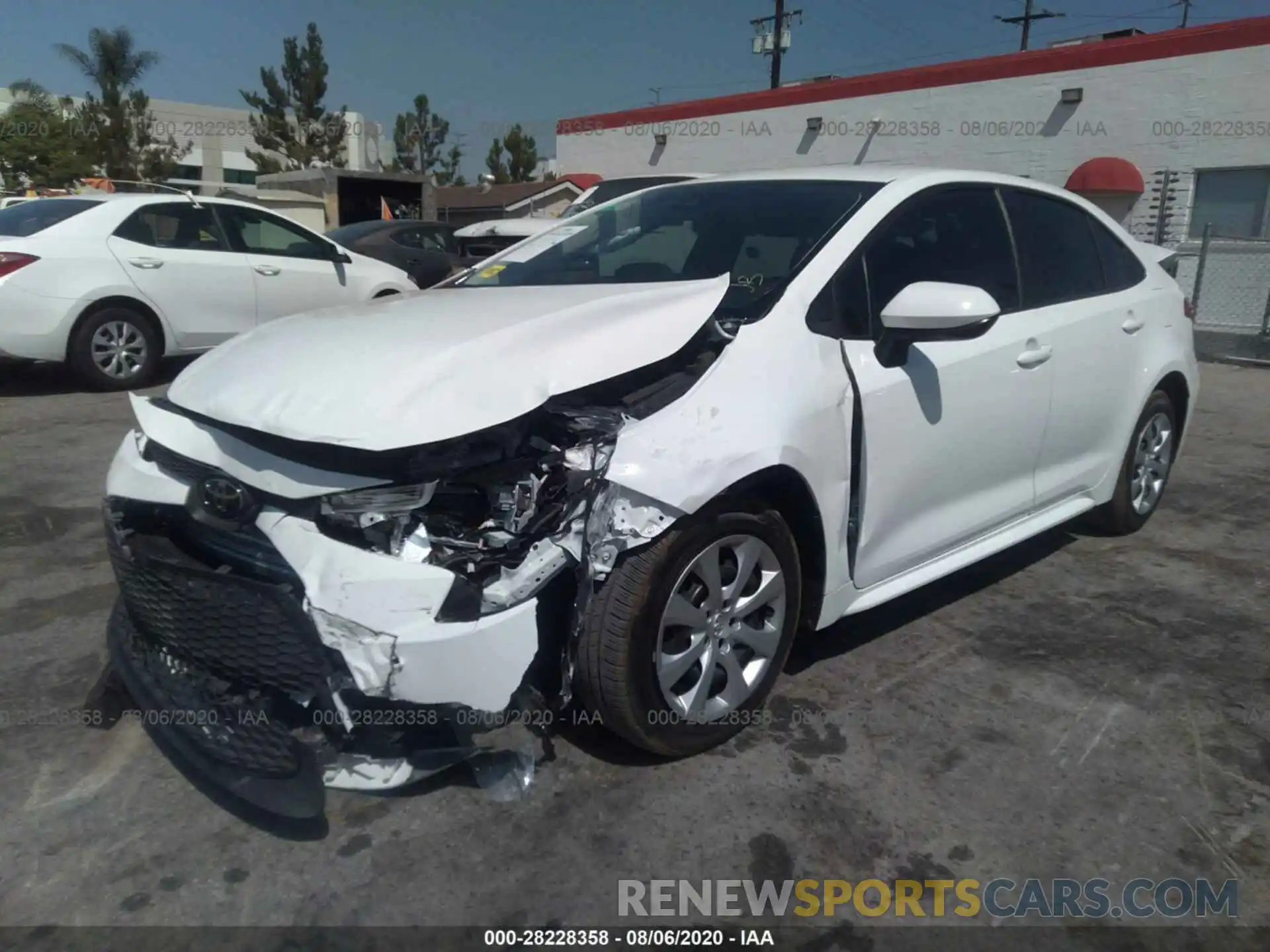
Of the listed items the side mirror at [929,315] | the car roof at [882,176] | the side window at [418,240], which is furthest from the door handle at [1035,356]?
the side window at [418,240]

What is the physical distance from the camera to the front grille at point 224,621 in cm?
235

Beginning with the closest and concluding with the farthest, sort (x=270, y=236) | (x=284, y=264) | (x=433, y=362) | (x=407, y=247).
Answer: (x=433, y=362), (x=284, y=264), (x=270, y=236), (x=407, y=247)

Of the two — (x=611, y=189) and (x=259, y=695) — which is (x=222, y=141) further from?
(x=259, y=695)

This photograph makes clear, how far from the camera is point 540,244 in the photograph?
4.05 m

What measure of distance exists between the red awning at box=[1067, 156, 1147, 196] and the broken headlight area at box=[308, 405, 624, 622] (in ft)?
53.8

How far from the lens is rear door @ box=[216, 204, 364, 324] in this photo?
8484mm

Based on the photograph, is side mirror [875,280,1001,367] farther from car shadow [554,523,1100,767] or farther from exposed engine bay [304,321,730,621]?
car shadow [554,523,1100,767]

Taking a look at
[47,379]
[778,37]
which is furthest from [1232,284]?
[778,37]

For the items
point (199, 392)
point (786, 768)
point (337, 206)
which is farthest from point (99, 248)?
point (337, 206)

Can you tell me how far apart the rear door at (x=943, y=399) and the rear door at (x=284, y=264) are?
6182 mm

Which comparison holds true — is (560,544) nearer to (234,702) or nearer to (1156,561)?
(234,702)

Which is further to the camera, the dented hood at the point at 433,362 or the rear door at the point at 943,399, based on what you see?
the rear door at the point at 943,399

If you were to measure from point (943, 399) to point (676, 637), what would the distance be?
125cm

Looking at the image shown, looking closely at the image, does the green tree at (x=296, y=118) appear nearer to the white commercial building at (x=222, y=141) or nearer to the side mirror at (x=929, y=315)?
the white commercial building at (x=222, y=141)
